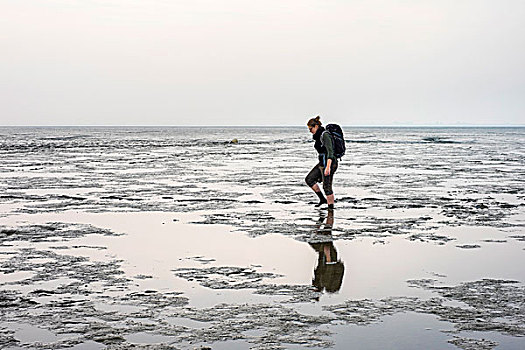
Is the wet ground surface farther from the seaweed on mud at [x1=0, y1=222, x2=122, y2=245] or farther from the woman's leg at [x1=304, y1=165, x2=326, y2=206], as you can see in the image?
the woman's leg at [x1=304, y1=165, x2=326, y2=206]

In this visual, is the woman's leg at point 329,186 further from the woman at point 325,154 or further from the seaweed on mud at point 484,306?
the seaweed on mud at point 484,306

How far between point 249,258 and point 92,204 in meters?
7.03

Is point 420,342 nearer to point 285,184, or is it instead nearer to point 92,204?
point 92,204

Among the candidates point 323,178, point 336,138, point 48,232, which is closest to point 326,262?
point 48,232

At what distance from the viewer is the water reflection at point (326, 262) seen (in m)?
7.52

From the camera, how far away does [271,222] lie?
12.1m

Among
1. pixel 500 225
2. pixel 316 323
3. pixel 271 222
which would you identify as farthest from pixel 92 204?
pixel 316 323

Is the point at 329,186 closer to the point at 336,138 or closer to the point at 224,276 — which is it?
the point at 336,138

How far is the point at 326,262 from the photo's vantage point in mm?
8648

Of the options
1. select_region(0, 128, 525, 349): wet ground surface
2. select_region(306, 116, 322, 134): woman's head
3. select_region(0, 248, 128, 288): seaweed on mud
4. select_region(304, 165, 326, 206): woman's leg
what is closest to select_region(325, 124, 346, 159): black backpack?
select_region(306, 116, 322, 134): woman's head

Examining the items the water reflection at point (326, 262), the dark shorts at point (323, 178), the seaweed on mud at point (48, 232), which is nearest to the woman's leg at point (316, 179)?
the dark shorts at point (323, 178)

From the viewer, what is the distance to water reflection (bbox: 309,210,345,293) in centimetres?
752

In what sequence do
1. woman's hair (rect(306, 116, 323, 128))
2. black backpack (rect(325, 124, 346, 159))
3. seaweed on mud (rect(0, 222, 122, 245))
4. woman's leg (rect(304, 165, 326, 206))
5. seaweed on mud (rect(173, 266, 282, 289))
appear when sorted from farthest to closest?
woman's leg (rect(304, 165, 326, 206)), woman's hair (rect(306, 116, 323, 128)), black backpack (rect(325, 124, 346, 159)), seaweed on mud (rect(0, 222, 122, 245)), seaweed on mud (rect(173, 266, 282, 289))

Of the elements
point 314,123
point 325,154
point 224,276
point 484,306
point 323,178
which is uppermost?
point 314,123
